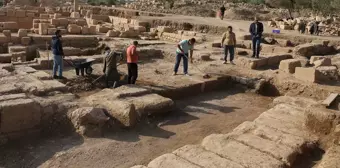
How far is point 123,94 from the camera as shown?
8344 mm

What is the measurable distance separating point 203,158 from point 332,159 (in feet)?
6.80

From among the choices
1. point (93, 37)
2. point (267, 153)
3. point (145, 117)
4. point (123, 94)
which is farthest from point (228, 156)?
point (93, 37)

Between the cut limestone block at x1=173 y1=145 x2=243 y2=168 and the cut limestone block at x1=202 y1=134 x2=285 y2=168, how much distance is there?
0.14 metres

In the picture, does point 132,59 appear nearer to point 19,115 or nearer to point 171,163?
point 19,115

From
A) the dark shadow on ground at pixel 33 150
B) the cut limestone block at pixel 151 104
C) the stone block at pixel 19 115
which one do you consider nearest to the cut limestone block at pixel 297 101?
the cut limestone block at pixel 151 104

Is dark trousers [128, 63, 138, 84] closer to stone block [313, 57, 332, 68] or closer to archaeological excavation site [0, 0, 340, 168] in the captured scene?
archaeological excavation site [0, 0, 340, 168]

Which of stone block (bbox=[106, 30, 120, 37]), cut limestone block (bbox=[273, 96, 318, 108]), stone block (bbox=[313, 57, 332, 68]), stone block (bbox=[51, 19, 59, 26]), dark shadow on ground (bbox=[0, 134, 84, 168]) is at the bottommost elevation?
dark shadow on ground (bbox=[0, 134, 84, 168])

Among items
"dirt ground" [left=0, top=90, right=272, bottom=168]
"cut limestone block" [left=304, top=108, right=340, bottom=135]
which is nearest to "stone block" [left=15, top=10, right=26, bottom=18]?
"dirt ground" [left=0, top=90, right=272, bottom=168]

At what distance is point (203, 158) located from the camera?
5605mm

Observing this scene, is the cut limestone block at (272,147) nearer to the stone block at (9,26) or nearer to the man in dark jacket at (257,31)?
the man in dark jacket at (257,31)

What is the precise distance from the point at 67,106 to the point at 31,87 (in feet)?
4.08

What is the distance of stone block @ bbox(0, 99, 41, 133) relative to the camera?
6.67 m

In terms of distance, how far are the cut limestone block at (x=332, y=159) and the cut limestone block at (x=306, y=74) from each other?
439 centimetres

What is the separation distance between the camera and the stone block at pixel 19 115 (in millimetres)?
6672
